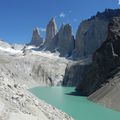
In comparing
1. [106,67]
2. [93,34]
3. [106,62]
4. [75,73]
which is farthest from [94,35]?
[106,67]

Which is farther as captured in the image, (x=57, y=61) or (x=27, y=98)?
(x=57, y=61)

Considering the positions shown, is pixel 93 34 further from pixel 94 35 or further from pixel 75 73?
pixel 75 73

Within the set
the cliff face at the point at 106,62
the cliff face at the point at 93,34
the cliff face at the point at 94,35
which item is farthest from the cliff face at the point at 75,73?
the cliff face at the point at 106,62

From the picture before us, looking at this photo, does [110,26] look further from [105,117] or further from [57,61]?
[57,61]

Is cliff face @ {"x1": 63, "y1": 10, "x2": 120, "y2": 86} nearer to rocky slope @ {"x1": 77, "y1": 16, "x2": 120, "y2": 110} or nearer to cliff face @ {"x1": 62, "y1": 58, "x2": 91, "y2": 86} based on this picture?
cliff face @ {"x1": 62, "y1": 58, "x2": 91, "y2": 86}

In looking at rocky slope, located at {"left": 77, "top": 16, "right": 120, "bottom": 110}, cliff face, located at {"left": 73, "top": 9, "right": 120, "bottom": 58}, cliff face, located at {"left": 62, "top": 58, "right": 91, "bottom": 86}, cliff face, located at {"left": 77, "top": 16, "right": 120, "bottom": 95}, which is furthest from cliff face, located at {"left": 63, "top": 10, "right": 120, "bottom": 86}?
rocky slope, located at {"left": 77, "top": 16, "right": 120, "bottom": 110}

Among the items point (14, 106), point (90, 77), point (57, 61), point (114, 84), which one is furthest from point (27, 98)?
point (57, 61)

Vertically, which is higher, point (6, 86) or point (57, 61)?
point (57, 61)
